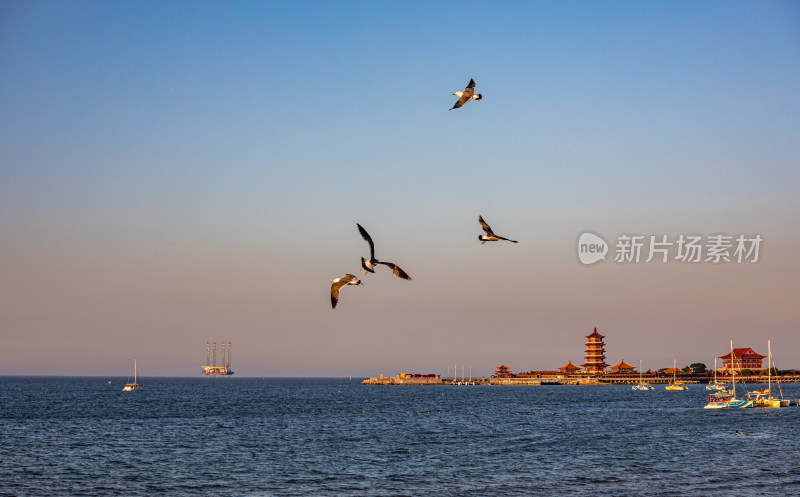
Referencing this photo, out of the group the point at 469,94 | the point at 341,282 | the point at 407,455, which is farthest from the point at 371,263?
the point at 407,455

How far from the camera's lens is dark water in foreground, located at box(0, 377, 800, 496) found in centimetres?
4488

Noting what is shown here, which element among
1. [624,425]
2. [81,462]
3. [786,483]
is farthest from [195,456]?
[624,425]

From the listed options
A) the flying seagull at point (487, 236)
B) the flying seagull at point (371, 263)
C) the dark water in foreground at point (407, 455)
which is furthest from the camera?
the dark water in foreground at point (407, 455)

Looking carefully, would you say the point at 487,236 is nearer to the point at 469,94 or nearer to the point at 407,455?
the point at 469,94

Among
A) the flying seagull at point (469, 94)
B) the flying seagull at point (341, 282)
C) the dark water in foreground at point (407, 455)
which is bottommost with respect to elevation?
the dark water in foreground at point (407, 455)

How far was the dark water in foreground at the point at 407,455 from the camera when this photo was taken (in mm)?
44875

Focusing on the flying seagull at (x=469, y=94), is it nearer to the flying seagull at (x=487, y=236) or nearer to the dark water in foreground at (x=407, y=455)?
the flying seagull at (x=487, y=236)

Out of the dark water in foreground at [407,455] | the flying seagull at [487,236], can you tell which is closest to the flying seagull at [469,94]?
the flying seagull at [487,236]

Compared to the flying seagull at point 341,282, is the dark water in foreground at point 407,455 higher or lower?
lower

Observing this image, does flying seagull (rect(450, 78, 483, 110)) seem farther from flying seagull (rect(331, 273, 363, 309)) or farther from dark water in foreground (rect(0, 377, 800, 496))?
dark water in foreground (rect(0, 377, 800, 496))

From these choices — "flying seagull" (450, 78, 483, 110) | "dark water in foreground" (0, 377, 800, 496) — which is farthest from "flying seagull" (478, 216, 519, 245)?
"dark water in foreground" (0, 377, 800, 496)

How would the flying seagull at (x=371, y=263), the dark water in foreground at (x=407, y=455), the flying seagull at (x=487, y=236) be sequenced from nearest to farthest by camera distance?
the flying seagull at (x=371, y=263), the flying seagull at (x=487, y=236), the dark water in foreground at (x=407, y=455)

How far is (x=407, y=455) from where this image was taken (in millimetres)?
58719

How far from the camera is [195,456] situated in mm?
59281
